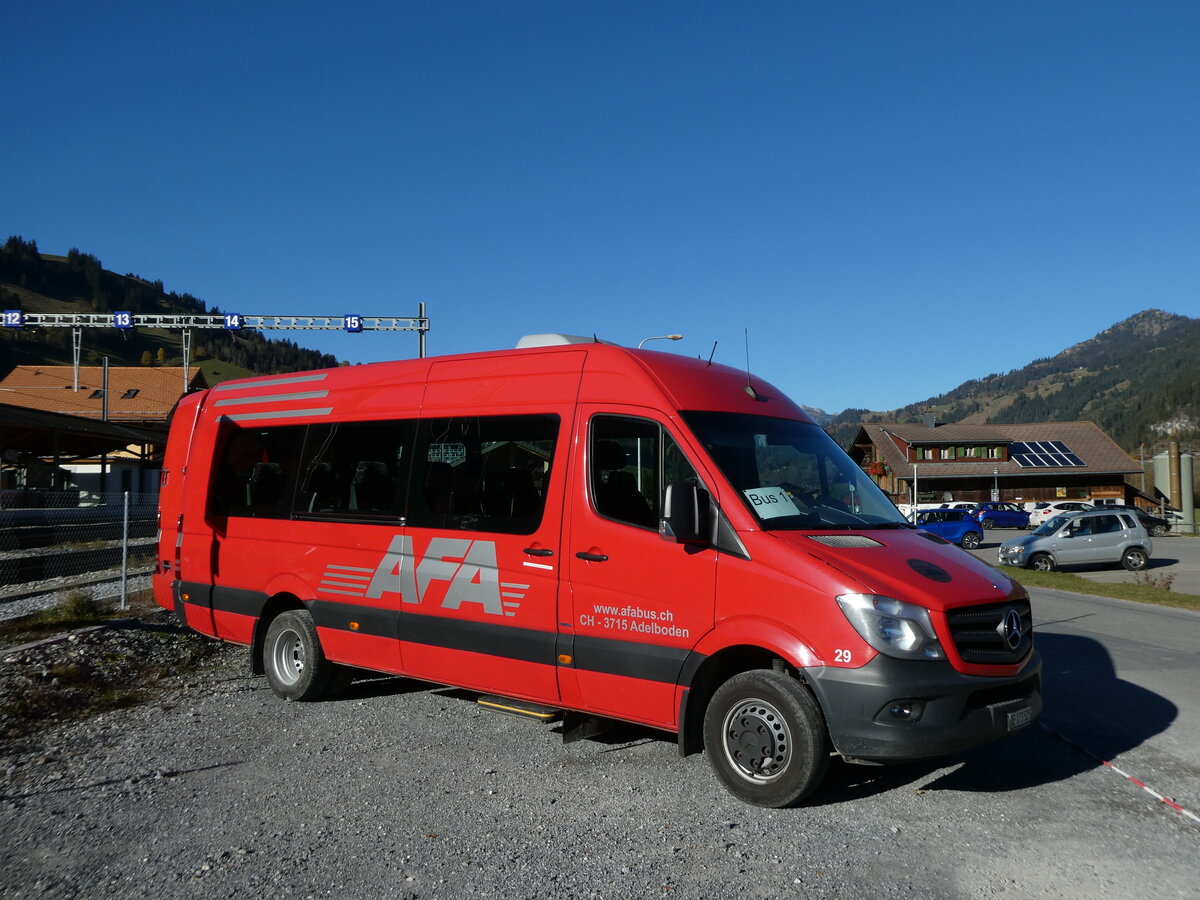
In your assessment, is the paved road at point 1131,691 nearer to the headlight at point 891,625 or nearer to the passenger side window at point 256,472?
the headlight at point 891,625

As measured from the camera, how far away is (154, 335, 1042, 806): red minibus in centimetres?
477

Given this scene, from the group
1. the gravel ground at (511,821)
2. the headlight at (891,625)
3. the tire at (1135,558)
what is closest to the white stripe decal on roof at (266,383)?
the gravel ground at (511,821)

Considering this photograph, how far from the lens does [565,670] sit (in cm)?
577

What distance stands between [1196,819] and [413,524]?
5288 mm

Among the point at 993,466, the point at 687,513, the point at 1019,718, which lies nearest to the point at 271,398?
the point at 687,513

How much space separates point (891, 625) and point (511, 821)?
7.56 feet

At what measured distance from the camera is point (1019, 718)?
500 cm

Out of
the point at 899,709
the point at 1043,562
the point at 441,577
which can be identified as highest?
the point at 441,577

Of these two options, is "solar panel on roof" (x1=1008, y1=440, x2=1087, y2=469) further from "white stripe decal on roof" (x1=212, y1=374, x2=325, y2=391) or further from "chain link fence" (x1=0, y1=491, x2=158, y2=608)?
"white stripe decal on roof" (x1=212, y1=374, x2=325, y2=391)

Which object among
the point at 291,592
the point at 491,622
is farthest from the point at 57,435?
the point at 491,622

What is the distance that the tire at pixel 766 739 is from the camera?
4816 mm

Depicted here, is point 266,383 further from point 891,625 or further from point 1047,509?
point 1047,509

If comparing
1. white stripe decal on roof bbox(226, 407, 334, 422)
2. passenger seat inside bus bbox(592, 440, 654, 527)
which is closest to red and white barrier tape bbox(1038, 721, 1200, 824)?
passenger seat inside bus bbox(592, 440, 654, 527)

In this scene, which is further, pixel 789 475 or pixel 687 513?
pixel 789 475
